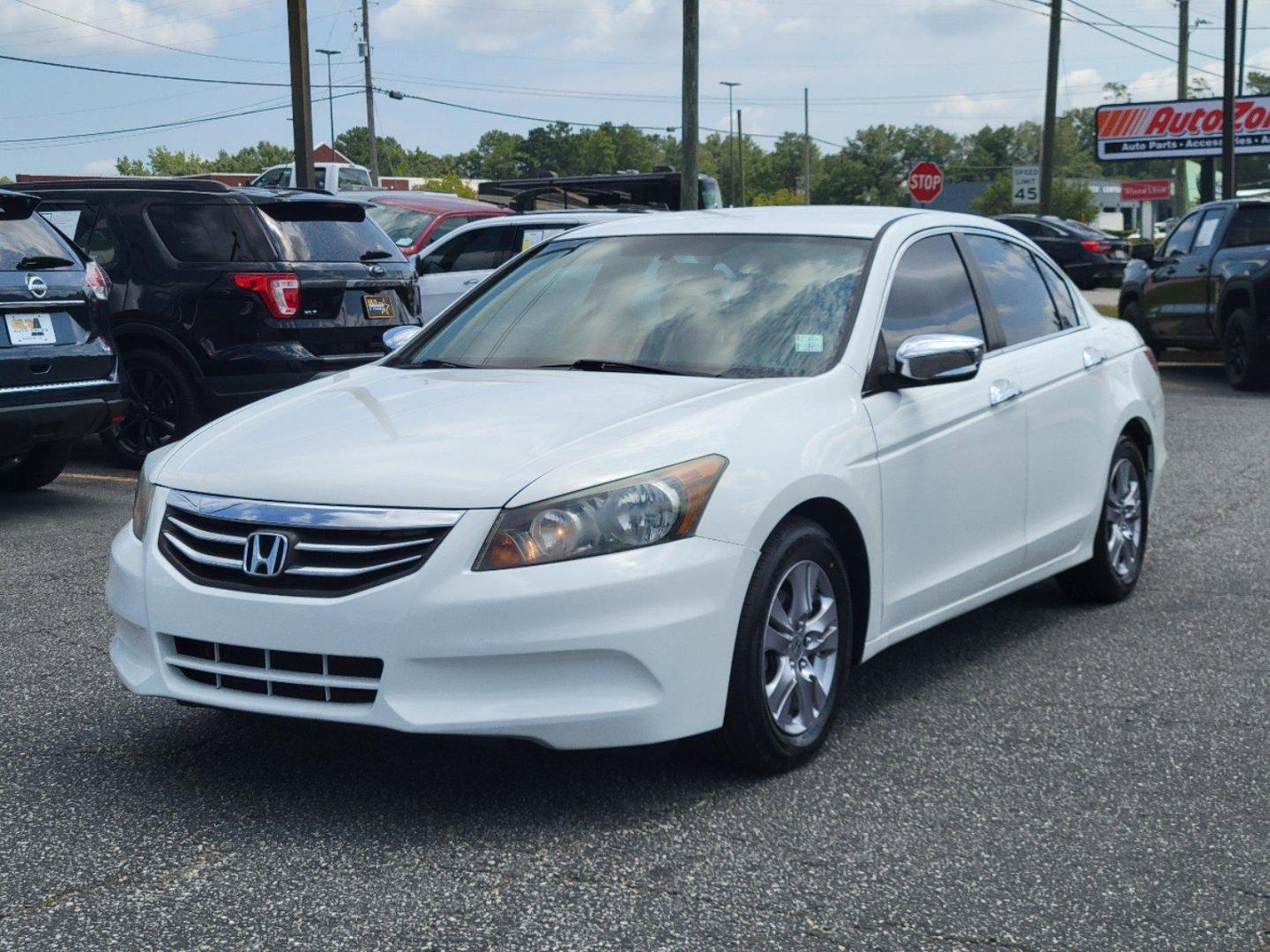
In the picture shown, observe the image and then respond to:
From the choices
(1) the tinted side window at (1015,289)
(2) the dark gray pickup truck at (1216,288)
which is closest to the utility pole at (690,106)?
(2) the dark gray pickup truck at (1216,288)

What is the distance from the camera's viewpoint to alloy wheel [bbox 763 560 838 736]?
4367 millimetres

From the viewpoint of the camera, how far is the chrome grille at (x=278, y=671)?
3941mm

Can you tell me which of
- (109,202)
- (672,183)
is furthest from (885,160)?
(109,202)

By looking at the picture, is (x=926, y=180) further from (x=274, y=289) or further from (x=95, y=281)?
(x=95, y=281)

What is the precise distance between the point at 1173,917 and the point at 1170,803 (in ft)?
2.49

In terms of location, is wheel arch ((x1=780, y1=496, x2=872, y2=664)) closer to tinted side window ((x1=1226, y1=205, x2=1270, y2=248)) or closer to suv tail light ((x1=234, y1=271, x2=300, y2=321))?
suv tail light ((x1=234, y1=271, x2=300, y2=321))

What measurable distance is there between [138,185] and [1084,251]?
26870mm

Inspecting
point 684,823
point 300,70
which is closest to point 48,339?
point 684,823

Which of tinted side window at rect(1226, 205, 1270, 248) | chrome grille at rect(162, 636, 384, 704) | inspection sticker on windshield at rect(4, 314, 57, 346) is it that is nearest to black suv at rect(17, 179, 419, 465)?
inspection sticker on windshield at rect(4, 314, 57, 346)

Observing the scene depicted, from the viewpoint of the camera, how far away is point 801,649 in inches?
177

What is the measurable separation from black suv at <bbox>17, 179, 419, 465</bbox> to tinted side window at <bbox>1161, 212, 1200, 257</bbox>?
30.6 feet

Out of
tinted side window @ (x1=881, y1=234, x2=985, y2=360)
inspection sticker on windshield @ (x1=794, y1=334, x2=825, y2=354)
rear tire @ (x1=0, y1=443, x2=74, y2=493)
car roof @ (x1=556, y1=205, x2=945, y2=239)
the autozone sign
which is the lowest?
rear tire @ (x1=0, y1=443, x2=74, y2=493)

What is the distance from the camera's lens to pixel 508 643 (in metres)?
3.85

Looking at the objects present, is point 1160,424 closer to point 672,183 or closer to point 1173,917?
point 1173,917
